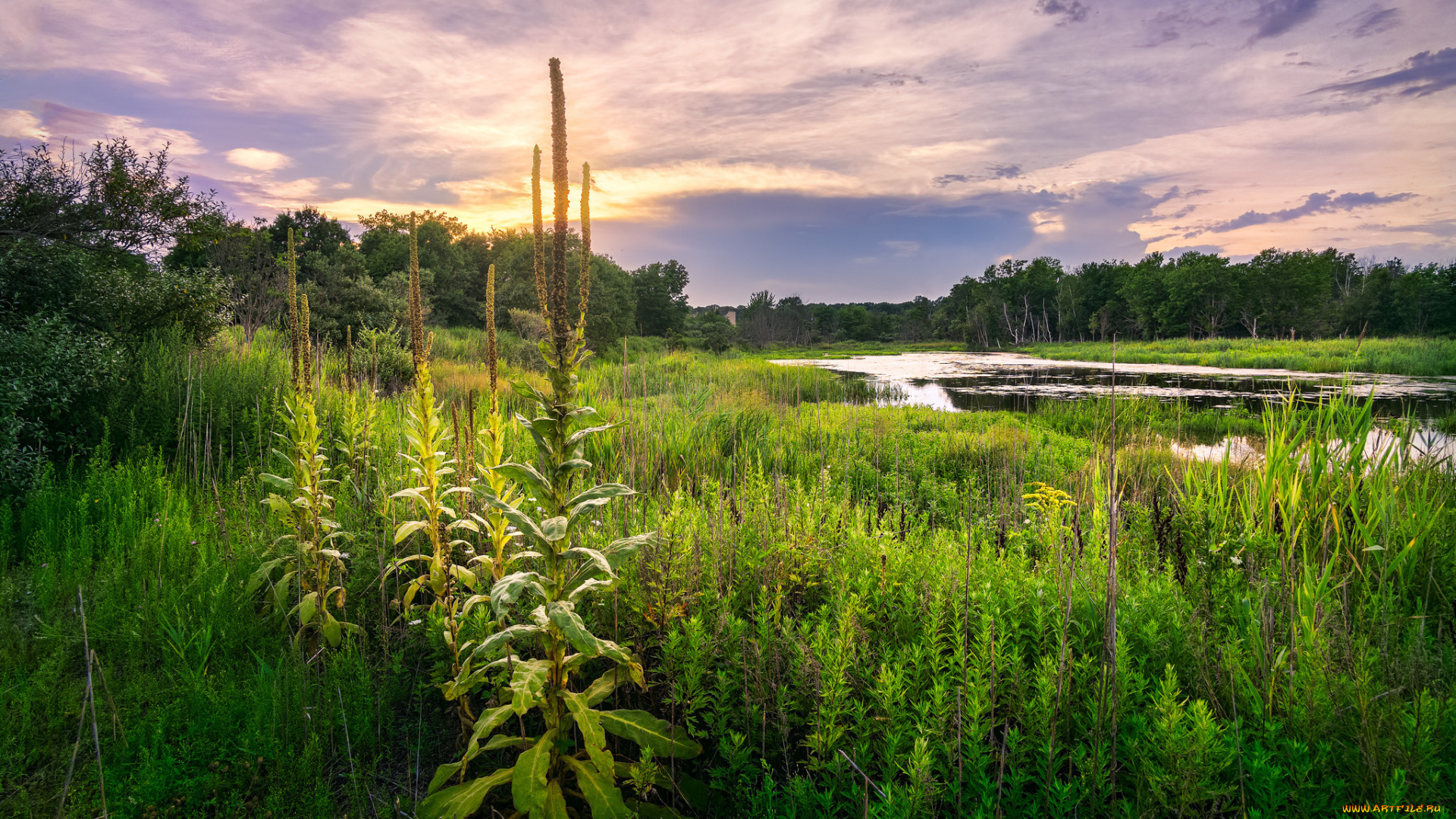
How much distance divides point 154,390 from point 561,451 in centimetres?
683

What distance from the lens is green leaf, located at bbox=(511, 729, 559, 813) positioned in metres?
1.79

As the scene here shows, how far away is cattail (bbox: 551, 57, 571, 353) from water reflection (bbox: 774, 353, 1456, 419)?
33.8 ft

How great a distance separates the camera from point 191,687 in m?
2.70

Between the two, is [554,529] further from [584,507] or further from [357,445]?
[357,445]

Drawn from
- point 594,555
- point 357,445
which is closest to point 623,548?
point 594,555

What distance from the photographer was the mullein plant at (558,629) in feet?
5.95

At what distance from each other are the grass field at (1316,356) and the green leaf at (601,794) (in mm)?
23260

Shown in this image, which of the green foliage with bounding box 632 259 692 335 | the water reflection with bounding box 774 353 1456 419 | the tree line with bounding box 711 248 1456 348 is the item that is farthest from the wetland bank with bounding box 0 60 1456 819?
the green foliage with bounding box 632 259 692 335

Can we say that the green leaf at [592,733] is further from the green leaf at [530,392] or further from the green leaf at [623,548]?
the green leaf at [530,392]

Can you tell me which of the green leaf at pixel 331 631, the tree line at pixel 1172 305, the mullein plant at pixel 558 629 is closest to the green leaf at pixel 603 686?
the mullein plant at pixel 558 629

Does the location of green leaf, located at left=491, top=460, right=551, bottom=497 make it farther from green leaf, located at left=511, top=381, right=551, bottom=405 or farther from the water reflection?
the water reflection

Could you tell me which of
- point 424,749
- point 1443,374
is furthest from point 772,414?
point 1443,374

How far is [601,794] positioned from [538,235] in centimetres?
181

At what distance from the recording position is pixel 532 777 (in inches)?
72.1
